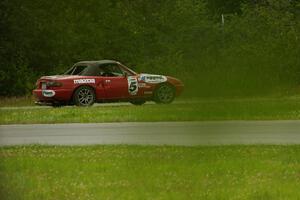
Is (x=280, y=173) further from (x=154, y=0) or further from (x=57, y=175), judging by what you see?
(x=154, y=0)

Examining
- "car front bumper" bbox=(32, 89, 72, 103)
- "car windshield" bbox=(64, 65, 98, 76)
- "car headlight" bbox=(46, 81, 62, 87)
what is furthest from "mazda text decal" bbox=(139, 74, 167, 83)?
"car headlight" bbox=(46, 81, 62, 87)

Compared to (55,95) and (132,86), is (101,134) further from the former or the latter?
(132,86)

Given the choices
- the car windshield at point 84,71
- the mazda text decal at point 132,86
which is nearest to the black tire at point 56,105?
the car windshield at point 84,71

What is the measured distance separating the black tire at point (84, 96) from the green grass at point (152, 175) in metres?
9.34

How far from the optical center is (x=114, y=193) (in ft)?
21.7

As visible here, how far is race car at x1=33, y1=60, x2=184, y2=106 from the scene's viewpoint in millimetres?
19281

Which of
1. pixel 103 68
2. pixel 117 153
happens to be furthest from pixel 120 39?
pixel 117 153

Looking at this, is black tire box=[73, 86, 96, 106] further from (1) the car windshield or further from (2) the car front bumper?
(1) the car windshield

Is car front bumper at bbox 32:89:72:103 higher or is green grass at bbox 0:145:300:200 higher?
green grass at bbox 0:145:300:200

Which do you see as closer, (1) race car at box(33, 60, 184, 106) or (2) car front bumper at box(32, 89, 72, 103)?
(2) car front bumper at box(32, 89, 72, 103)

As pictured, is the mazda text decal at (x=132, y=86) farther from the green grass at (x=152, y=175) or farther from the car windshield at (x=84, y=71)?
the green grass at (x=152, y=175)

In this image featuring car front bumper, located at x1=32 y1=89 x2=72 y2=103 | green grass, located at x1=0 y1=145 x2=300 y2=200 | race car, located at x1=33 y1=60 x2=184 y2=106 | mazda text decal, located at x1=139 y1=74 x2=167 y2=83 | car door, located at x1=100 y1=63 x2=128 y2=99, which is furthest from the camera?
car door, located at x1=100 y1=63 x2=128 y2=99

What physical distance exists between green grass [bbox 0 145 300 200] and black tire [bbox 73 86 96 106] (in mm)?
9336

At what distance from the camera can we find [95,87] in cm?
1955
